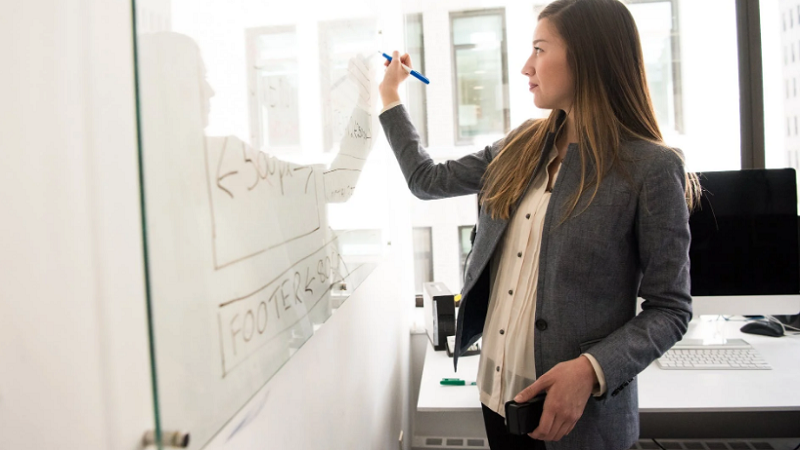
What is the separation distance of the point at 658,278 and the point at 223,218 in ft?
2.46

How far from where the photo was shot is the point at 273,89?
0.64 m

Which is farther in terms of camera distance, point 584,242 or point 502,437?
point 502,437

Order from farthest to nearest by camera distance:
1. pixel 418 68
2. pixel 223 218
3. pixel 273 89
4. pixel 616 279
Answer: pixel 418 68, pixel 616 279, pixel 273 89, pixel 223 218

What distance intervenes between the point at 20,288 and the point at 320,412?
645mm

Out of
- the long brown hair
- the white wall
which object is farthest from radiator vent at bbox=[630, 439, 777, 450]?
the white wall

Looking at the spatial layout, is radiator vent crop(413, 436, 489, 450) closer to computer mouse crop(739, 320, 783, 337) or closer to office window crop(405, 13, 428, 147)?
computer mouse crop(739, 320, 783, 337)

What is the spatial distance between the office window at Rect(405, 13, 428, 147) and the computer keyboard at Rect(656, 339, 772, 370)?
52.8 inches

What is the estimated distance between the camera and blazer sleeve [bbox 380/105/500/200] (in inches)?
47.5

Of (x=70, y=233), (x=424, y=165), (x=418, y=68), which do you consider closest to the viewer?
(x=70, y=233)

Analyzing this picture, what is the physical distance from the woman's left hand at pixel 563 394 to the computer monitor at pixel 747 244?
1.03m

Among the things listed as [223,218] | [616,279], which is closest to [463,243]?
[616,279]

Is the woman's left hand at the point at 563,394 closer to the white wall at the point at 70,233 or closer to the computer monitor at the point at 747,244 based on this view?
the white wall at the point at 70,233

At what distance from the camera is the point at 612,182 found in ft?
3.10

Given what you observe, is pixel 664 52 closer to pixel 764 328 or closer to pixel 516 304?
pixel 764 328
